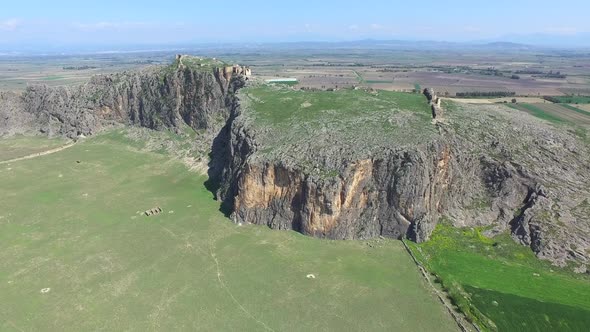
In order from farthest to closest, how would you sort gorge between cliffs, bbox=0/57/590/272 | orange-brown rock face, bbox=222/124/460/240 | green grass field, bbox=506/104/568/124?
green grass field, bbox=506/104/568/124 → orange-brown rock face, bbox=222/124/460/240 → gorge between cliffs, bbox=0/57/590/272

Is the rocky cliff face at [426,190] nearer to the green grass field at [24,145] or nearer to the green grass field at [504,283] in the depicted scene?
the green grass field at [504,283]

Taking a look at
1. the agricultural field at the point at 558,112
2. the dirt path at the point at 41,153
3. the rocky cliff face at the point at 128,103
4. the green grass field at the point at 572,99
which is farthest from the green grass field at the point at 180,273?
the green grass field at the point at 572,99

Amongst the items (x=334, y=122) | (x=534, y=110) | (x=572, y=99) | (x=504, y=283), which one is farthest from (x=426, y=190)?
(x=572, y=99)

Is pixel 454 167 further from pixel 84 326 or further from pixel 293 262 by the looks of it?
pixel 84 326

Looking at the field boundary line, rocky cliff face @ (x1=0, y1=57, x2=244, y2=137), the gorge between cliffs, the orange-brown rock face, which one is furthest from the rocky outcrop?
rocky cliff face @ (x1=0, y1=57, x2=244, y2=137)

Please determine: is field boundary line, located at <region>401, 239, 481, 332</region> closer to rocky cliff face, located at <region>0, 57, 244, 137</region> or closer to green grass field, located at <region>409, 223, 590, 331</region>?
green grass field, located at <region>409, 223, 590, 331</region>
